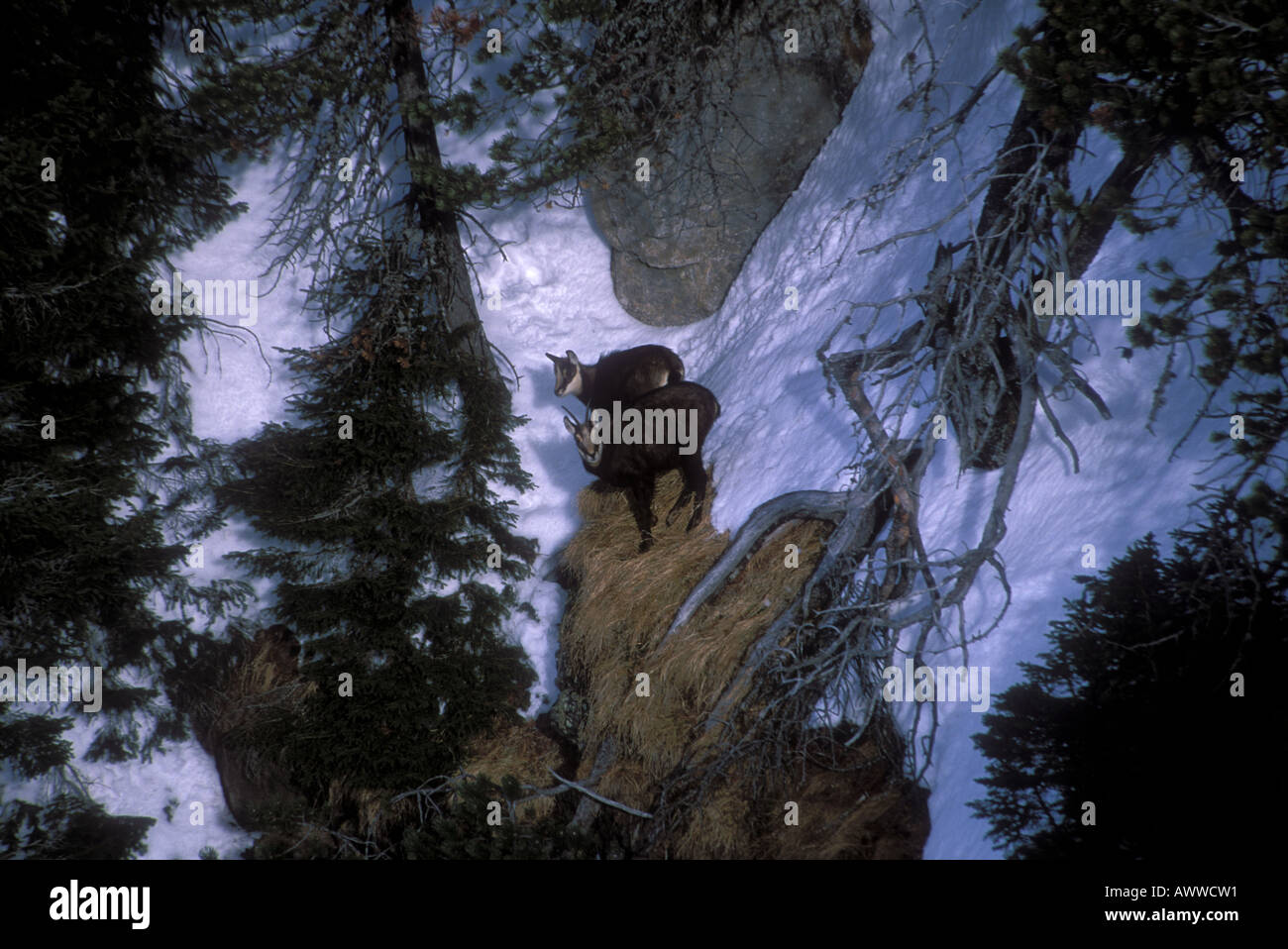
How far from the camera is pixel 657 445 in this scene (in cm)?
518

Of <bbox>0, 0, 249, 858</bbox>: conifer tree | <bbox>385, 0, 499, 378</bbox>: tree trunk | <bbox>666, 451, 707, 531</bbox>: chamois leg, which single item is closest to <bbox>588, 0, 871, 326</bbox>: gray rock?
<bbox>385, 0, 499, 378</bbox>: tree trunk

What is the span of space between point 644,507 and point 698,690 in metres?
1.51

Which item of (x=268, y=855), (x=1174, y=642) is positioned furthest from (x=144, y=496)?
(x=1174, y=642)

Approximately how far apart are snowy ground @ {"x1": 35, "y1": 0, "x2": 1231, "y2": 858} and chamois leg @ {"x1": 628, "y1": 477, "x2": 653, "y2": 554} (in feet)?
1.75

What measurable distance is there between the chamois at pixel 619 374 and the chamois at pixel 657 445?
36cm

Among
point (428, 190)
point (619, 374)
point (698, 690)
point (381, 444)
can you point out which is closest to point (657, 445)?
point (619, 374)

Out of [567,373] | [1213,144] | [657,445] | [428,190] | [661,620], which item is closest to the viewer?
[1213,144]

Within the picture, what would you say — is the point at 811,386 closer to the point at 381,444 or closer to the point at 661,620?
the point at 661,620

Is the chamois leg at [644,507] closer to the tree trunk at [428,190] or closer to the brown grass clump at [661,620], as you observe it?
the brown grass clump at [661,620]

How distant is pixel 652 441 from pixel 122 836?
18.8 feet

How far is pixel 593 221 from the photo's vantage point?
22.8 ft

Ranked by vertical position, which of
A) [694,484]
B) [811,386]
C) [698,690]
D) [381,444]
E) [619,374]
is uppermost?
[619,374]

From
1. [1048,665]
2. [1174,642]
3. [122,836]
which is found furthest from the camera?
[122,836]

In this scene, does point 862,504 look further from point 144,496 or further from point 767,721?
point 144,496
